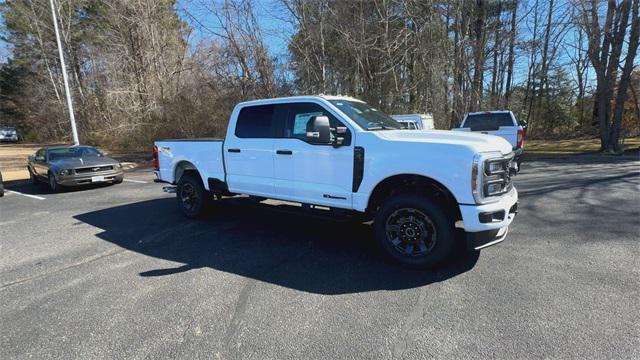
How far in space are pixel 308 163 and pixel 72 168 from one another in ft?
28.8

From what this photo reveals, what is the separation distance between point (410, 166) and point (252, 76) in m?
16.5

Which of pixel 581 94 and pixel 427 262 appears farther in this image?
pixel 581 94

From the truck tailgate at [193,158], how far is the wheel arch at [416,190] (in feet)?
9.15

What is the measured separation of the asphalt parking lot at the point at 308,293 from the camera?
261 cm

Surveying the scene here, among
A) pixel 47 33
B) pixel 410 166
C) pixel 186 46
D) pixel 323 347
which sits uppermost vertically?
pixel 47 33

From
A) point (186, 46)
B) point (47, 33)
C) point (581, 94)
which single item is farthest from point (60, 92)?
point (581, 94)

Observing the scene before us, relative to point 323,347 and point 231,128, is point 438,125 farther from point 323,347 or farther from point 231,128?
point 323,347

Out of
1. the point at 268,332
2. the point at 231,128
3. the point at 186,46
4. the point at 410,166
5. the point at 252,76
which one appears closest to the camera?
the point at 268,332

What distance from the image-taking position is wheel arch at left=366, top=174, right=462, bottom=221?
378 cm

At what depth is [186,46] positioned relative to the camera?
22203 mm

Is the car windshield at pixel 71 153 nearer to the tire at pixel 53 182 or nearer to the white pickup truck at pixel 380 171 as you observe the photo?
the tire at pixel 53 182

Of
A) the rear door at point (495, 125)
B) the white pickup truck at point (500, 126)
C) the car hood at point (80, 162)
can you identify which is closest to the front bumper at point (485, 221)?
the white pickup truck at point (500, 126)

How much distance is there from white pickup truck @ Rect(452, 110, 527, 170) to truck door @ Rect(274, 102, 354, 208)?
7233 mm

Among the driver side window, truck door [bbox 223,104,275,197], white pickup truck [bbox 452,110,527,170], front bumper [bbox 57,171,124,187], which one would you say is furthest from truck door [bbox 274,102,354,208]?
front bumper [bbox 57,171,124,187]
